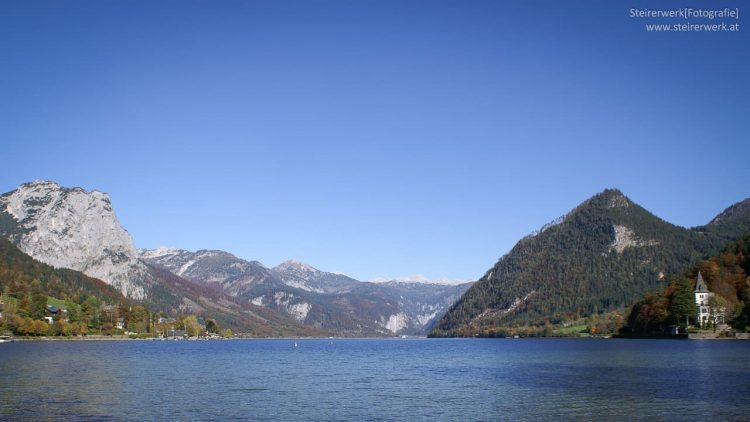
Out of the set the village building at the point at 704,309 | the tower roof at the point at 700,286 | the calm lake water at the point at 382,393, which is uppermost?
the tower roof at the point at 700,286

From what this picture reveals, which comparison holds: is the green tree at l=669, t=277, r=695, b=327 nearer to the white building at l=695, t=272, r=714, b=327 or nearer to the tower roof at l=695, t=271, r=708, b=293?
the white building at l=695, t=272, r=714, b=327

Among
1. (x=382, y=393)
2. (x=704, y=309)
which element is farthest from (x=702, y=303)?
(x=382, y=393)

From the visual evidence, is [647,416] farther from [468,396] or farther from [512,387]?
[512,387]

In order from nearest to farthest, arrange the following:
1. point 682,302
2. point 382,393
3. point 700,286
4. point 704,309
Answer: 1. point 382,393
2. point 682,302
3. point 704,309
4. point 700,286

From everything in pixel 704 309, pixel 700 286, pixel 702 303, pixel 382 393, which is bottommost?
pixel 382 393

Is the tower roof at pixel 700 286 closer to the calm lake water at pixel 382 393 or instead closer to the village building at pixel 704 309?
the village building at pixel 704 309

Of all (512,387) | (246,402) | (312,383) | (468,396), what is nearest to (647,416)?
(468,396)

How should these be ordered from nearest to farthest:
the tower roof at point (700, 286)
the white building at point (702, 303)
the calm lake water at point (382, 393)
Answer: the calm lake water at point (382, 393)
the white building at point (702, 303)
the tower roof at point (700, 286)

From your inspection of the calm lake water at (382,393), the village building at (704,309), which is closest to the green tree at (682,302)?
the village building at (704,309)

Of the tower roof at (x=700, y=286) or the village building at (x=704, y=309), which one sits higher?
the tower roof at (x=700, y=286)

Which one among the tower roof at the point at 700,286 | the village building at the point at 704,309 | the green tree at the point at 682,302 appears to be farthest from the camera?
the tower roof at the point at 700,286

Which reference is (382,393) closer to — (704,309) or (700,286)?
(704,309)

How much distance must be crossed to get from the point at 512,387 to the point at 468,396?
9.32 m

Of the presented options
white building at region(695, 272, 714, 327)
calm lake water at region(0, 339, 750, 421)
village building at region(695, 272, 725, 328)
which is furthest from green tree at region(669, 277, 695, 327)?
calm lake water at region(0, 339, 750, 421)
